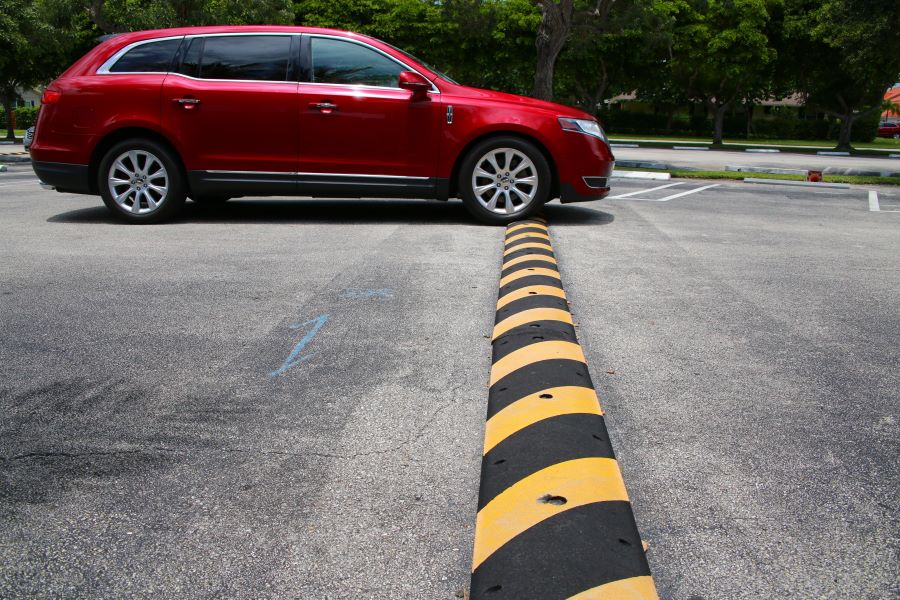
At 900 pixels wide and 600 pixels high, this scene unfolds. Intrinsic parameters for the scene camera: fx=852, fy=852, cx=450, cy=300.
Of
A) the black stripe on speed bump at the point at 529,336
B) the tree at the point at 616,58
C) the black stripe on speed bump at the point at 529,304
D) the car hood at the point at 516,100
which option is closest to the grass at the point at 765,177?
the car hood at the point at 516,100

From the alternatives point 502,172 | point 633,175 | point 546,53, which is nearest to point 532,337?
point 502,172

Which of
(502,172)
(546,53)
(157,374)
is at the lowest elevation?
(157,374)

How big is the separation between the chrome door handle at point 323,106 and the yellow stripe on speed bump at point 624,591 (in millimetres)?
5990

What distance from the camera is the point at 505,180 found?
7.45 metres

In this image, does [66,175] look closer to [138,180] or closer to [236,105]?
[138,180]

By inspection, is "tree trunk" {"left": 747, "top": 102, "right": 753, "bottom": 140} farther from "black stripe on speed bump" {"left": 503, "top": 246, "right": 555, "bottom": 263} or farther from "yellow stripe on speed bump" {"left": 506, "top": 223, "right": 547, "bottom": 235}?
"black stripe on speed bump" {"left": 503, "top": 246, "right": 555, "bottom": 263}

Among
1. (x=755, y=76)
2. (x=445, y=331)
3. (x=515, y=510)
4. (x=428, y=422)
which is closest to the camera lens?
(x=515, y=510)

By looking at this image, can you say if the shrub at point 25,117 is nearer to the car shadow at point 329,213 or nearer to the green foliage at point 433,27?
the green foliage at point 433,27

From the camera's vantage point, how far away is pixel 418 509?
95.4 inches

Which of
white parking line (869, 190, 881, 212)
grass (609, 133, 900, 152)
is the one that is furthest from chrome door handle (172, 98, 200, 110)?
grass (609, 133, 900, 152)

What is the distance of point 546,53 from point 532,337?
1667 cm

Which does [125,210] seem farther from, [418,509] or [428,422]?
[418,509]

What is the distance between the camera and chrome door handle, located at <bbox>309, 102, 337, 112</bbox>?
7.29 meters

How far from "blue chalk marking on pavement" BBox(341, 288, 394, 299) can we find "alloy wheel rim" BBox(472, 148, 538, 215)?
104 inches
